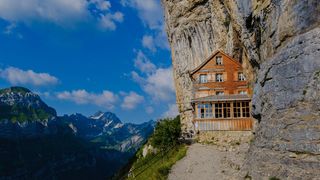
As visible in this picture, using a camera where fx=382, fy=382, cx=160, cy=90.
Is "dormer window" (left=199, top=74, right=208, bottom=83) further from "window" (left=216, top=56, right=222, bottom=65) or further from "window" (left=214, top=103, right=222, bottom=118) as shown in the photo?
"window" (left=214, top=103, right=222, bottom=118)

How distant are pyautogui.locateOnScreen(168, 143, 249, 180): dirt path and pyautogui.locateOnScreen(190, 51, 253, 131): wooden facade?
385cm

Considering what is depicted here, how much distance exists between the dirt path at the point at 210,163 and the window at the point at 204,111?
4980 millimetres

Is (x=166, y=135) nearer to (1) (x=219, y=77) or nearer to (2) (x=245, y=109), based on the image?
(1) (x=219, y=77)

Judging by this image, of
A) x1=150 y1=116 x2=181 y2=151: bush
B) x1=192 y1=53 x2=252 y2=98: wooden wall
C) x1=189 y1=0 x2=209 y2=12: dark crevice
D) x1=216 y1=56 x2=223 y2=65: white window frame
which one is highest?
x1=189 y1=0 x2=209 y2=12: dark crevice

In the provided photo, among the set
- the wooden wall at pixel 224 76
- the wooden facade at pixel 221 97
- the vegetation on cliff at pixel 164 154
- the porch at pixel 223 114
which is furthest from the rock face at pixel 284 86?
the wooden wall at pixel 224 76

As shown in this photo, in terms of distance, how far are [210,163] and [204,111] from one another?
35.8ft

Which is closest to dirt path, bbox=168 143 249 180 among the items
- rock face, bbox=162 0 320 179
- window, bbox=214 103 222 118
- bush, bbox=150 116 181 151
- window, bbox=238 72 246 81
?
rock face, bbox=162 0 320 179

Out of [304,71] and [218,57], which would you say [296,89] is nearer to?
[304,71]

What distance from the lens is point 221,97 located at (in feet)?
169

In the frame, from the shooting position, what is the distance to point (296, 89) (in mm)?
29094

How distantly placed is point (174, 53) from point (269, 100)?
165 ft

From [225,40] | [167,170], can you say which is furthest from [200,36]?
[167,170]

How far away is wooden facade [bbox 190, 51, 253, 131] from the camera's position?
4894cm

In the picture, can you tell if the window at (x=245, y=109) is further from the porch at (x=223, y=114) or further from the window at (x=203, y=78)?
the window at (x=203, y=78)
